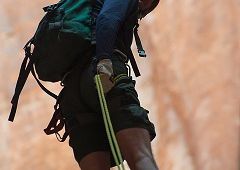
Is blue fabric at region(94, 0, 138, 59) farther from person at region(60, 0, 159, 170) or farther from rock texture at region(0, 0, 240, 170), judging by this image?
rock texture at region(0, 0, 240, 170)

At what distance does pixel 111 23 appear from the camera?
115 centimetres

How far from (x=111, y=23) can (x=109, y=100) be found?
Answer: 145mm

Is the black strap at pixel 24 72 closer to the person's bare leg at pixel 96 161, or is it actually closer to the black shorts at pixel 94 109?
the black shorts at pixel 94 109

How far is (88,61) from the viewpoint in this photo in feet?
3.99

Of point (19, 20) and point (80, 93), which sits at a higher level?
point (19, 20)

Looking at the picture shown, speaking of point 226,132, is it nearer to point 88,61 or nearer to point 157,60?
point 157,60

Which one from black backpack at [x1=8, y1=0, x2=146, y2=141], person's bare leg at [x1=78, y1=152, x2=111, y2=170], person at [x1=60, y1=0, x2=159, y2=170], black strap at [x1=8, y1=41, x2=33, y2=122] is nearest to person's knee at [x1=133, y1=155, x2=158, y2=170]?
person at [x1=60, y1=0, x2=159, y2=170]

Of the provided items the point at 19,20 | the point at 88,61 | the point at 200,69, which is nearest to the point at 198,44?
the point at 200,69

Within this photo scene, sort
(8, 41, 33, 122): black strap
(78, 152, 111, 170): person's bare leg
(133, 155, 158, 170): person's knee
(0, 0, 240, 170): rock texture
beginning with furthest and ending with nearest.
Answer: (0, 0, 240, 170): rock texture
(8, 41, 33, 122): black strap
(78, 152, 111, 170): person's bare leg
(133, 155, 158, 170): person's knee

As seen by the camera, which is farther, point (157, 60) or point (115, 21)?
point (157, 60)

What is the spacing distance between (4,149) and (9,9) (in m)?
0.68

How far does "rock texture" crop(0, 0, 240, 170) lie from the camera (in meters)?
2.40

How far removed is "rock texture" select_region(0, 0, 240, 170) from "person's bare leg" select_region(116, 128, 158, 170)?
1257 mm

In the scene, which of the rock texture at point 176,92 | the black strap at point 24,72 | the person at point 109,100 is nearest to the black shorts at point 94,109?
the person at point 109,100
